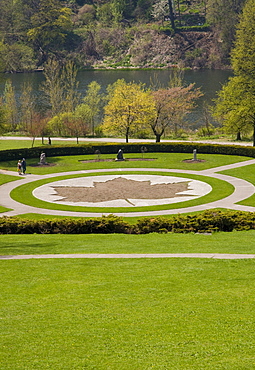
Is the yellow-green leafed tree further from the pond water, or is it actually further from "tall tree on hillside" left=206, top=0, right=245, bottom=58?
"tall tree on hillside" left=206, top=0, right=245, bottom=58

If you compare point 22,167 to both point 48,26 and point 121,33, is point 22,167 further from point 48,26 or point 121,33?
point 121,33

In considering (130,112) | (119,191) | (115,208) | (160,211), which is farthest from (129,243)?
(130,112)

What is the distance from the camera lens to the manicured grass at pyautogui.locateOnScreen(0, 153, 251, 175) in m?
51.8

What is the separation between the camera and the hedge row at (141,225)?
92.7 feet

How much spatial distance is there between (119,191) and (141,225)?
12.7 m

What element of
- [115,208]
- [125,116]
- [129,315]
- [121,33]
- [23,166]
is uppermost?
[121,33]

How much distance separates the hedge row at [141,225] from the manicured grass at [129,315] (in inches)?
364

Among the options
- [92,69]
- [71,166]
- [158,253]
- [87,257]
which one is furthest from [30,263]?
[92,69]

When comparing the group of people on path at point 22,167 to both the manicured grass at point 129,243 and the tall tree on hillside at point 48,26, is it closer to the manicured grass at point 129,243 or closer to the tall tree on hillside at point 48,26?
→ the manicured grass at point 129,243

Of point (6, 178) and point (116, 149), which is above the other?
point (116, 149)

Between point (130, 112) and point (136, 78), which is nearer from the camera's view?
point (130, 112)

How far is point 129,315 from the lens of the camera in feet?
44.5

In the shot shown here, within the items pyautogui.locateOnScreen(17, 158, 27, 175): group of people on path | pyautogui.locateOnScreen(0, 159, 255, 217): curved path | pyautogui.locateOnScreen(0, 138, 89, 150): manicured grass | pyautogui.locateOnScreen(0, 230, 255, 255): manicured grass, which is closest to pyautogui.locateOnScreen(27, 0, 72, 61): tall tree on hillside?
pyautogui.locateOnScreen(0, 138, 89, 150): manicured grass

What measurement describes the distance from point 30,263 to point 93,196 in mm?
20328
